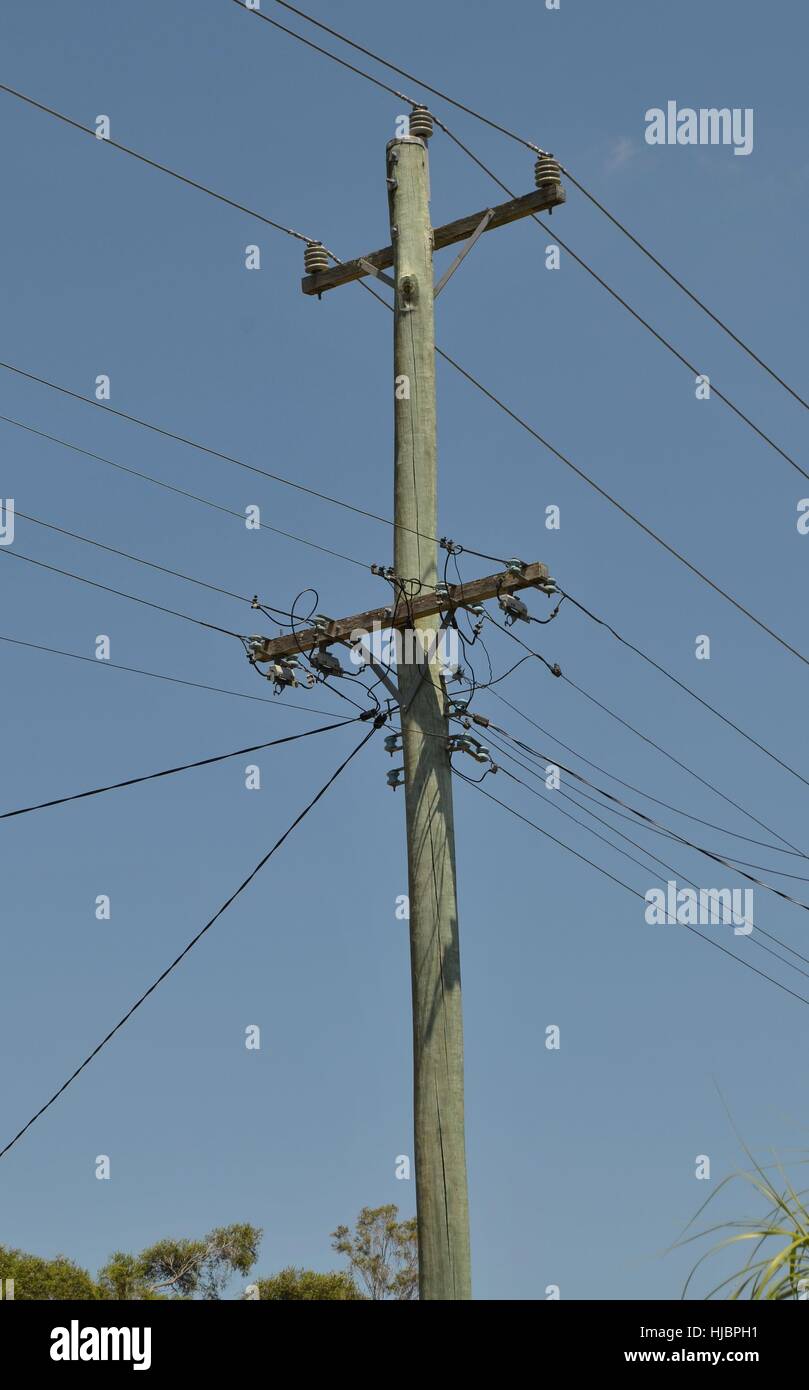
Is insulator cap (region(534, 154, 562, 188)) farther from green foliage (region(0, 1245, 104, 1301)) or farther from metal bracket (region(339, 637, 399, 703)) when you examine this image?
green foliage (region(0, 1245, 104, 1301))

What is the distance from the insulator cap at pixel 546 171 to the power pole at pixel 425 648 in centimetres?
1

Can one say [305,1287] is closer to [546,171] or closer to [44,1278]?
[44,1278]

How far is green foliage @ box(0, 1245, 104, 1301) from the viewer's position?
143ft

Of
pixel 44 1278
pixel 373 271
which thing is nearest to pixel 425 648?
pixel 373 271

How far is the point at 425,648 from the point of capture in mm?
12031

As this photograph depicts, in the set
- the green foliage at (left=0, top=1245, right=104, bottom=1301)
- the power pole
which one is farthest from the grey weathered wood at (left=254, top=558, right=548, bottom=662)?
the green foliage at (left=0, top=1245, right=104, bottom=1301)

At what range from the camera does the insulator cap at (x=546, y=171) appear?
43.8 ft

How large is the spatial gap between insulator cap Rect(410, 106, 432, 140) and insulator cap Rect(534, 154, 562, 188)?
83 cm

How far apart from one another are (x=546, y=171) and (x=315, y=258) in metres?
1.96

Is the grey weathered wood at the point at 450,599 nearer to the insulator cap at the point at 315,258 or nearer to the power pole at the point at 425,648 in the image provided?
the power pole at the point at 425,648

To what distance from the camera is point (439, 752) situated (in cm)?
1171

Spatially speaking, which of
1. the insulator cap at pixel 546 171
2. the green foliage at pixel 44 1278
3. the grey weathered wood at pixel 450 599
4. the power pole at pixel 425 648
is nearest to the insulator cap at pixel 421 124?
the power pole at pixel 425 648
